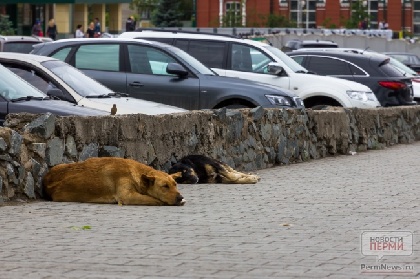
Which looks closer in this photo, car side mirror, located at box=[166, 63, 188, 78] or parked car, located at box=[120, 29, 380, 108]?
car side mirror, located at box=[166, 63, 188, 78]

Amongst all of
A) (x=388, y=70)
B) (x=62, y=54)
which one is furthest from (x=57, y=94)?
(x=388, y=70)

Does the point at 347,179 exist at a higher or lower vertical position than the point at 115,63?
lower

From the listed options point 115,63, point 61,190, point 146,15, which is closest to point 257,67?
point 115,63

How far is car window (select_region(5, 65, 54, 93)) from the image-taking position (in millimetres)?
15164

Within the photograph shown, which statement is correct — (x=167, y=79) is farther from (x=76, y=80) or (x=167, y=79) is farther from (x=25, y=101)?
(x=25, y=101)

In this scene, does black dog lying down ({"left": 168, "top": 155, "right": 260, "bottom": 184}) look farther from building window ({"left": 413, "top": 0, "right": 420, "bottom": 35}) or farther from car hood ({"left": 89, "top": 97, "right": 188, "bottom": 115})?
building window ({"left": 413, "top": 0, "right": 420, "bottom": 35})

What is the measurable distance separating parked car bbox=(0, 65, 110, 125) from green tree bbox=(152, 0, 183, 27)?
78.6 metres

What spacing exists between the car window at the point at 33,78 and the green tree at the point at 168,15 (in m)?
77.1

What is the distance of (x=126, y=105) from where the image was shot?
15.2 metres

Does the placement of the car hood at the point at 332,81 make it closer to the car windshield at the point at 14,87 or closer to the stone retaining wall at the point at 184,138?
the stone retaining wall at the point at 184,138

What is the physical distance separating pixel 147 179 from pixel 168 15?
82.9 meters

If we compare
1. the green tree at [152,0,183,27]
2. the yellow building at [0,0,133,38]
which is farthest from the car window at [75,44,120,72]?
the green tree at [152,0,183,27]

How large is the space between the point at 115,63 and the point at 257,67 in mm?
3592

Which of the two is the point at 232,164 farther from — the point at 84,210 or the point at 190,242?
the point at 190,242
